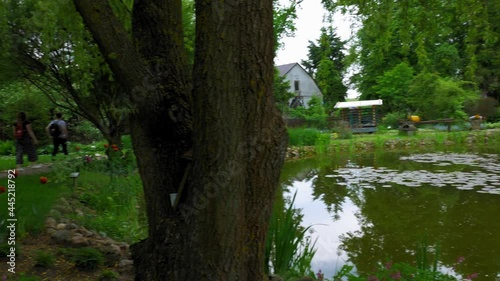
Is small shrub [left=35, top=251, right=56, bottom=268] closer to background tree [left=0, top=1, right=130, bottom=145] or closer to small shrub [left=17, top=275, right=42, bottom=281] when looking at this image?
small shrub [left=17, top=275, right=42, bottom=281]

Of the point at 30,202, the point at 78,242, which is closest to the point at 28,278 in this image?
the point at 78,242

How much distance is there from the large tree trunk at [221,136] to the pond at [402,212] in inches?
97.4

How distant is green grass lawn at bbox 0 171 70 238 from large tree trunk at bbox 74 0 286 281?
225 centimetres

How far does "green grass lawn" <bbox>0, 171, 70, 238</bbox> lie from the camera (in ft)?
13.7

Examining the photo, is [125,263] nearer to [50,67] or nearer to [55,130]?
[50,67]

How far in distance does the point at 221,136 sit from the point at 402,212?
5.86 meters

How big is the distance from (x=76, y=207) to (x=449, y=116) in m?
23.0

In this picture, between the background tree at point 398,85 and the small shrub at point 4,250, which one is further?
the background tree at point 398,85

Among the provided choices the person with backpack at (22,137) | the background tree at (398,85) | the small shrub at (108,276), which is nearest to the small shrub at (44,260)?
the small shrub at (108,276)

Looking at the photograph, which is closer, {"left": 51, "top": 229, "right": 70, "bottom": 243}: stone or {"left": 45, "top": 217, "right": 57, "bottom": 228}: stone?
{"left": 51, "top": 229, "right": 70, "bottom": 243}: stone

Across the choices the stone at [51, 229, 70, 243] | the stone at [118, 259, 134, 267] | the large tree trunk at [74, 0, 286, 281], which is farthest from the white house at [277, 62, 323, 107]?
the large tree trunk at [74, 0, 286, 281]

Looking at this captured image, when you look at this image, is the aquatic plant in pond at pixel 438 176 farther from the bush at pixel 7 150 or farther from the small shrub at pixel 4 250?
the bush at pixel 7 150

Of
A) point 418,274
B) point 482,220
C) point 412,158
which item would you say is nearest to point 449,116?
point 412,158

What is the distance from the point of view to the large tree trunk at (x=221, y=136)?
2160mm
